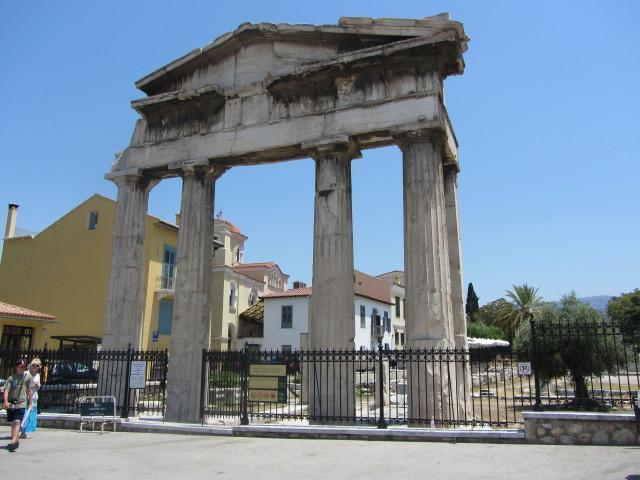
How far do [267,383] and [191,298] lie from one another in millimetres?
4226

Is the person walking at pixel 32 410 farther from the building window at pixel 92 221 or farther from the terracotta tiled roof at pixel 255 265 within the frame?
the terracotta tiled roof at pixel 255 265

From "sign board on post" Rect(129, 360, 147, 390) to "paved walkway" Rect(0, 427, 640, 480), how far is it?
2.56m

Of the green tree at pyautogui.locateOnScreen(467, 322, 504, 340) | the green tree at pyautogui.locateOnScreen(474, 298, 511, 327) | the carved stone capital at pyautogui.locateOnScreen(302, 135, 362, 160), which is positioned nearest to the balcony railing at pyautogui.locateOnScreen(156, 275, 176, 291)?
the carved stone capital at pyautogui.locateOnScreen(302, 135, 362, 160)

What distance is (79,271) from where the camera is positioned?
30969 millimetres

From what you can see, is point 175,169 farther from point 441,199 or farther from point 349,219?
point 441,199

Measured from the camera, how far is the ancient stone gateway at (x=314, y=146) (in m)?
12.8

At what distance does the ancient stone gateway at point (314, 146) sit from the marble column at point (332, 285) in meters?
0.03

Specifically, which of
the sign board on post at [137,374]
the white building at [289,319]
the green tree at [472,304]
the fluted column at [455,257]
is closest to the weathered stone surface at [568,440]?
the fluted column at [455,257]

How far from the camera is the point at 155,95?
1647cm

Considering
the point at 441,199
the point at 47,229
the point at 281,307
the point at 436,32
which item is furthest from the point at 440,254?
the point at 281,307

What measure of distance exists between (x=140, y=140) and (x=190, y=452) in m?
10.9

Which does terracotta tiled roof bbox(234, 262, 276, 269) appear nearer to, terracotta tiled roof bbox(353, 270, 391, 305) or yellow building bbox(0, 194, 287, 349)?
terracotta tiled roof bbox(353, 270, 391, 305)

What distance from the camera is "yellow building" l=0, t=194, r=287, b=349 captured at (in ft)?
98.8

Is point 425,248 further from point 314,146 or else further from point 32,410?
point 32,410
